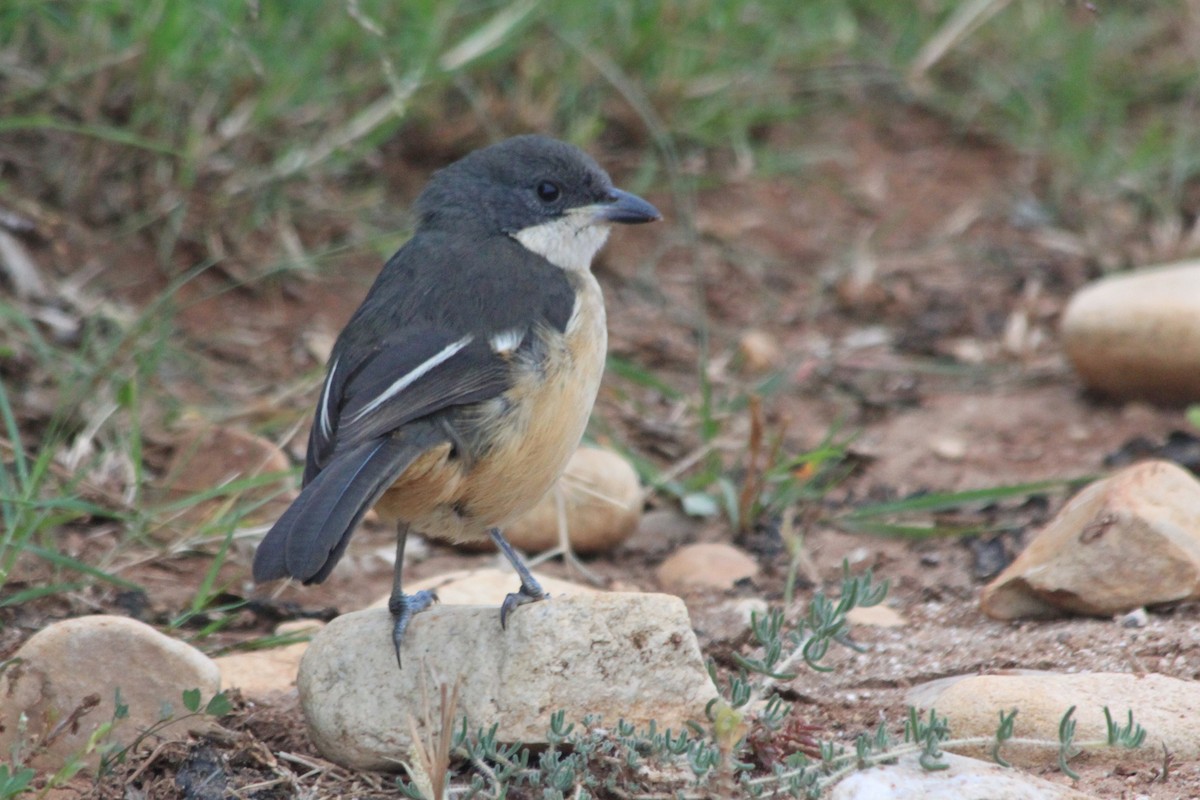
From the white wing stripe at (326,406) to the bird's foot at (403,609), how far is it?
43cm

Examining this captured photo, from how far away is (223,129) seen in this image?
5887mm

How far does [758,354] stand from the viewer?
247 inches

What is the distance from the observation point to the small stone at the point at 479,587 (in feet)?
13.7

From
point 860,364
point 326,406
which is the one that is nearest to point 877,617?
point 326,406

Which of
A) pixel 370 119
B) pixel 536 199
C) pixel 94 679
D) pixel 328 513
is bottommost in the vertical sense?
pixel 94 679

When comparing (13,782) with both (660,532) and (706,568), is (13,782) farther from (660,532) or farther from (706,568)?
(660,532)

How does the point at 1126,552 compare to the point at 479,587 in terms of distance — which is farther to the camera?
the point at 479,587

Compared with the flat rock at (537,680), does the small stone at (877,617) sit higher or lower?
lower

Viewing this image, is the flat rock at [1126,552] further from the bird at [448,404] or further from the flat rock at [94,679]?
the flat rock at [94,679]

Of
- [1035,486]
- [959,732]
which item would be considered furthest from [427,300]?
[1035,486]

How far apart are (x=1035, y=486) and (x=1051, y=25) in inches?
152

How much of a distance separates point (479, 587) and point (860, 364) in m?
2.67

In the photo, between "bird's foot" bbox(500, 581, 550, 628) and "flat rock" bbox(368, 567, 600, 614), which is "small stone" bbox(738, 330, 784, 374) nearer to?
"flat rock" bbox(368, 567, 600, 614)

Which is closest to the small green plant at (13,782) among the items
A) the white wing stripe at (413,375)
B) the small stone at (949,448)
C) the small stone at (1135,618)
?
the white wing stripe at (413,375)
